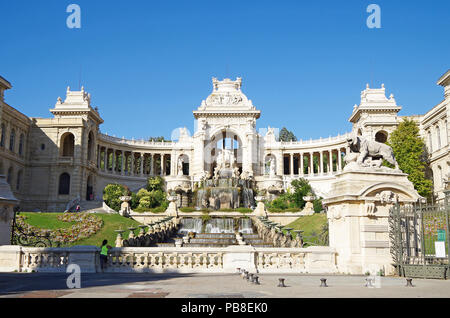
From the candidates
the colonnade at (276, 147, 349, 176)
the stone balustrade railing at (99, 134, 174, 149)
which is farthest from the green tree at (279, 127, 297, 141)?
the stone balustrade railing at (99, 134, 174, 149)

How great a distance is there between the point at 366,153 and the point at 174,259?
9.22 m

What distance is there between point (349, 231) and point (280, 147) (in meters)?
74.3

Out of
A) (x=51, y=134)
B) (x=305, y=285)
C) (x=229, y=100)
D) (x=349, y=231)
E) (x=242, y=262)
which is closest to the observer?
(x=305, y=285)

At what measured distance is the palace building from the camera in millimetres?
62094

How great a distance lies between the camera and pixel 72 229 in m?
37.0

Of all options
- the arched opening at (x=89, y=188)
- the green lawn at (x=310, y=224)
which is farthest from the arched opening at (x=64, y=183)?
the green lawn at (x=310, y=224)

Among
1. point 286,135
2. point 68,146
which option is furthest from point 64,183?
point 286,135

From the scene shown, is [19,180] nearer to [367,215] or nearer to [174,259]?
[174,259]

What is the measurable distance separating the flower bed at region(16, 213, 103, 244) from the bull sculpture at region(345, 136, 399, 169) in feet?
76.5

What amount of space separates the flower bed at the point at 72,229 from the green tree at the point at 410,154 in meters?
37.8
